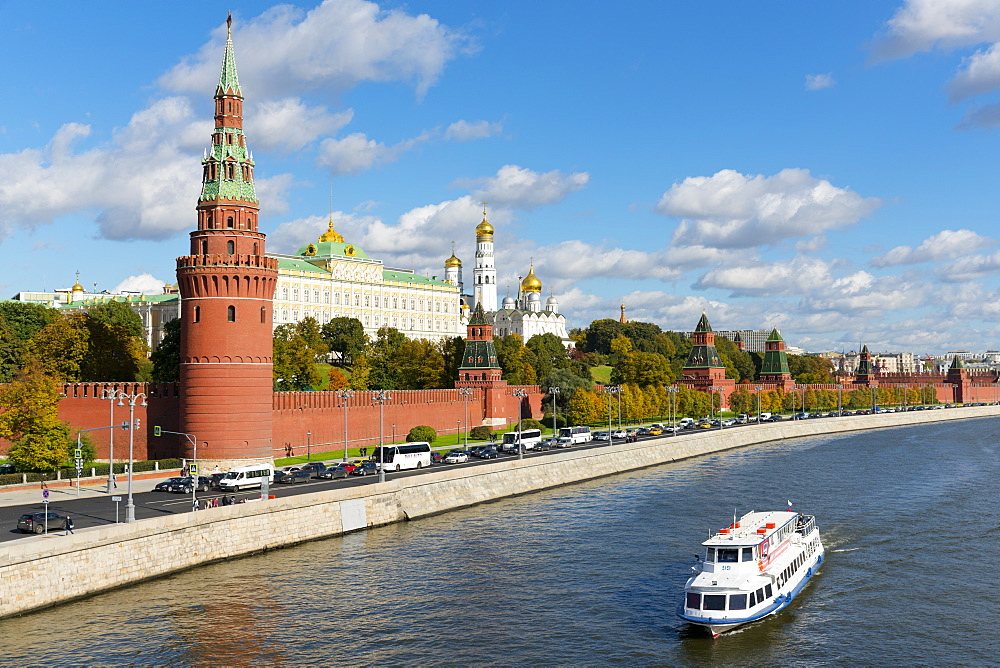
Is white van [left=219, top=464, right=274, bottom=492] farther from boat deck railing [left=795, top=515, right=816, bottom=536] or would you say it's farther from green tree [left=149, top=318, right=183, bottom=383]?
boat deck railing [left=795, top=515, right=816, bottom=536]

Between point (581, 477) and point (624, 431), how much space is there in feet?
113

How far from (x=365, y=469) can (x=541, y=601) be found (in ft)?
87.4

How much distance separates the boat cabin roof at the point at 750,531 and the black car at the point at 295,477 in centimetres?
2738

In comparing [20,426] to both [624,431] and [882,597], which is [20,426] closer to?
[882,597]

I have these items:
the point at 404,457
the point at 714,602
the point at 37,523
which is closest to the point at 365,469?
the point at 404,457

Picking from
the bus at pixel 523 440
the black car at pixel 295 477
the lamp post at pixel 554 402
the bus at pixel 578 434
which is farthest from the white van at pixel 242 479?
the bus at pixel 578 434

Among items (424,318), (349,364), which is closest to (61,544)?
(349,364)

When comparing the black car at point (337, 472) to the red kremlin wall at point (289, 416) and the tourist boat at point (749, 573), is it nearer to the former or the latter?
the red kremlin wall at point (289, 416)

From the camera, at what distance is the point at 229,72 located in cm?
6612

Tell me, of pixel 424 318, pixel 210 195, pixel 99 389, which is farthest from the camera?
pixel 424 318

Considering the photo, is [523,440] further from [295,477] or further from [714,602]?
[714,602]

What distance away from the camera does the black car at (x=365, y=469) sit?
61.9m

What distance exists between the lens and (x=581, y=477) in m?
74.4

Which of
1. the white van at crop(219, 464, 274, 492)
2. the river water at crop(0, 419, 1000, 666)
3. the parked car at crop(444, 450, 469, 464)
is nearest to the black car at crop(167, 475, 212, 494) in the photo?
the white van at crop(219, 464, 274, 492)
